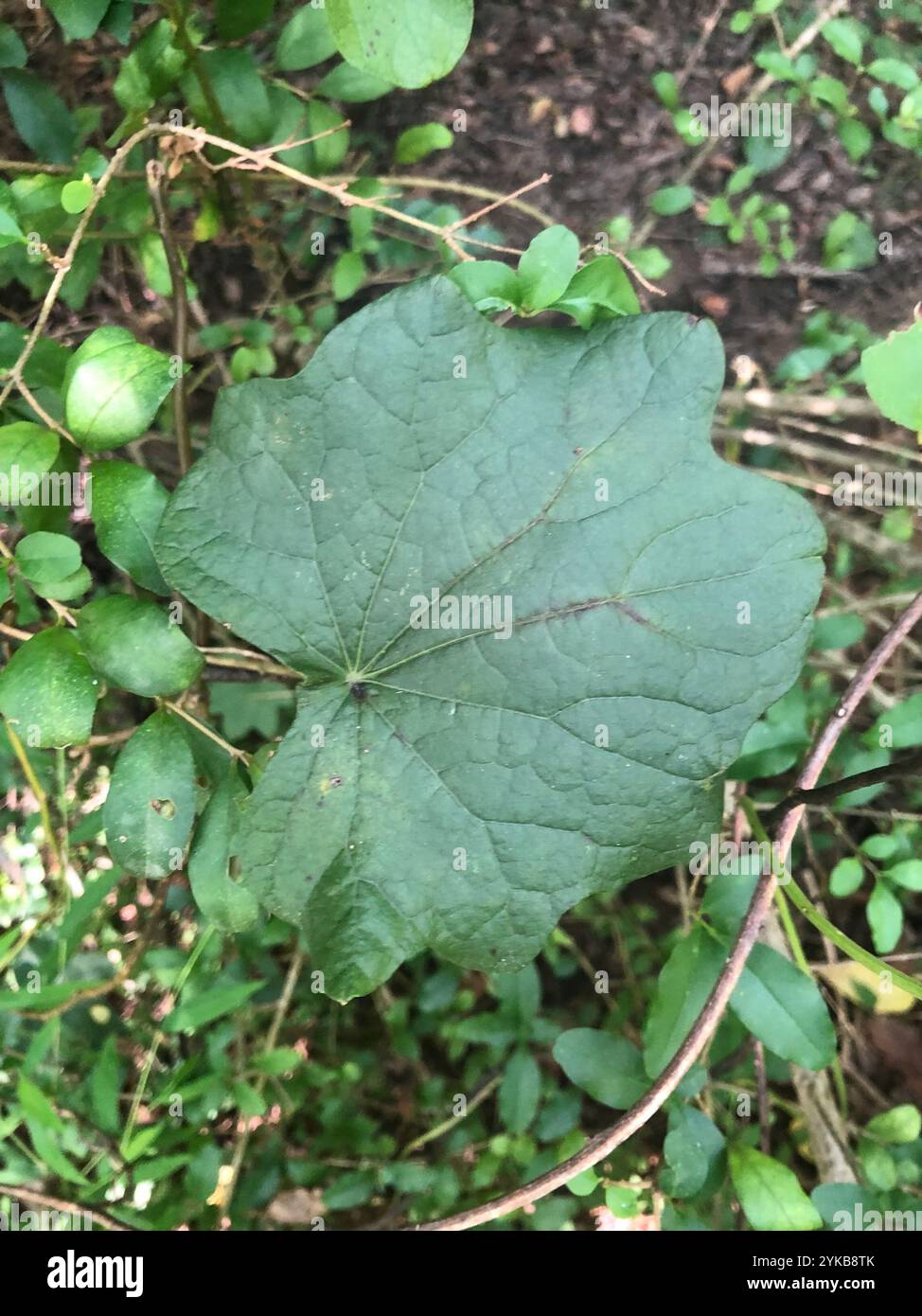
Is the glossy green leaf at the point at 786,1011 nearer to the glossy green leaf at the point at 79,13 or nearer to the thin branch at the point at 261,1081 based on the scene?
the thin branch at the point at 261,1081

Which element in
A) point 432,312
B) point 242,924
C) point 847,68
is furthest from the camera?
point 847,68

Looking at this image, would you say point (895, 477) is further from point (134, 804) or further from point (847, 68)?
point (134, 804)

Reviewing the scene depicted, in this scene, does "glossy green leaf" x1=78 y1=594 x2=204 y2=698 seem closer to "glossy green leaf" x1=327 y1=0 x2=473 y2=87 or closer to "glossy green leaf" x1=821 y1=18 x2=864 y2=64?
"glossy green leaf" x1=327 y1=0 x2=473 y2=87

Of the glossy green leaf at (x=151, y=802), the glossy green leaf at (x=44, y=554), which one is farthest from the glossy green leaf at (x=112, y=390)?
the glossy green leaf at (x=151, y=802)

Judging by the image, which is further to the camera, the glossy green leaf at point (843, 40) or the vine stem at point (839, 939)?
the glossy green leaf at point (843, 40)

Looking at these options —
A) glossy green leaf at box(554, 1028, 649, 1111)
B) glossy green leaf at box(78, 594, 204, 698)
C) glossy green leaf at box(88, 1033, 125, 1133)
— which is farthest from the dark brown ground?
glossy green leaf at box(88, 1033, 125, 1133)

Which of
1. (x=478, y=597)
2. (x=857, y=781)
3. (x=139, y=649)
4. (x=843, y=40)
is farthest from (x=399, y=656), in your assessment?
(x=843, y=40)

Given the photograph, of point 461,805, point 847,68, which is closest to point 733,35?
point 847,68
